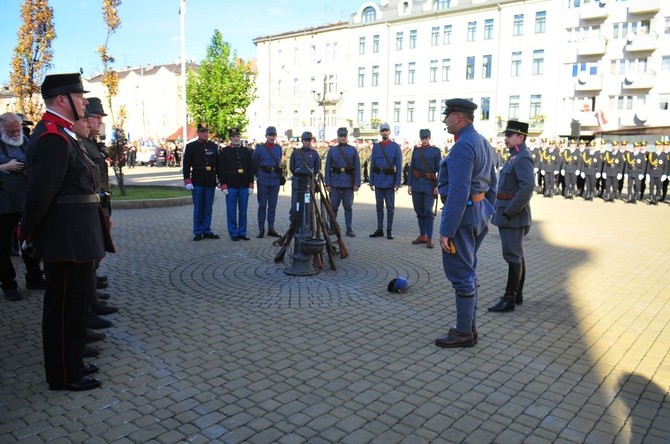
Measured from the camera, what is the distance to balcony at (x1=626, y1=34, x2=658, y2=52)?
4222 centimetres

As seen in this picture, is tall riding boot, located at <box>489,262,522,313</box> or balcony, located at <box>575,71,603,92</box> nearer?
tall riding boot, located at <box>489,262,522,313</box>

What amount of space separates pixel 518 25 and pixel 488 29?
8.70 ft

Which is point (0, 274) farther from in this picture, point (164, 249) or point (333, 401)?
point (333, 401)

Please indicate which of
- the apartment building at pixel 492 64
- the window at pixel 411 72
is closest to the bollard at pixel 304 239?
the apartment building at pixel 492 64

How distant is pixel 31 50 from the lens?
693 inches

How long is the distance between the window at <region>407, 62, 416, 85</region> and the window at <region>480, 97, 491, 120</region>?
767cm

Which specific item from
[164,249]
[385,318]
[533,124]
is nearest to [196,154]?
[164,249]

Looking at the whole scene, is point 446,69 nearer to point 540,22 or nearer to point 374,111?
point 374,111

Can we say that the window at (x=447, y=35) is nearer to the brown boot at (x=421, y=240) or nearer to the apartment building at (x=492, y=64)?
the apartment building at (x=492, y=64)

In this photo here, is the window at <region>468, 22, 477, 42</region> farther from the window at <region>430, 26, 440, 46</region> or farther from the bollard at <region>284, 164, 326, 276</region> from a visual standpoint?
the bollard at <region>284, 164, 326, 276</region>

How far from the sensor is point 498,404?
3977mm

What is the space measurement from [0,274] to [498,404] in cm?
570

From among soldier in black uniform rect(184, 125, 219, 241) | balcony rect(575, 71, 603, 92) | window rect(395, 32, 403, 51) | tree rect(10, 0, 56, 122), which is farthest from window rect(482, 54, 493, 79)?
soldier in black uniform rect(184, 125, 219, 241)

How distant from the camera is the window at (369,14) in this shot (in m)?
56.3
